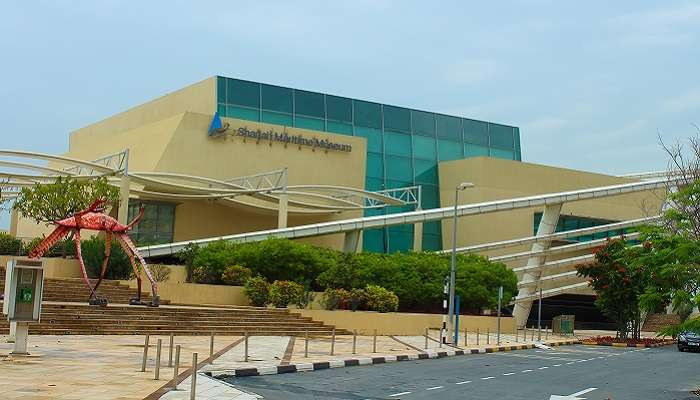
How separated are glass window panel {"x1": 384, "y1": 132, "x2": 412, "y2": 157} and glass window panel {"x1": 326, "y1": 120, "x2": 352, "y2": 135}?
3.39 metres

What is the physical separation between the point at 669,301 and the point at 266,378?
1018cm

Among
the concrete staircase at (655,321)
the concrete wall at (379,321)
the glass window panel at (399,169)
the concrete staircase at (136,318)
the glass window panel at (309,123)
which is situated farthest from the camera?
the concrete staircase at (655,321)

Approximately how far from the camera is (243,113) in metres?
54.1

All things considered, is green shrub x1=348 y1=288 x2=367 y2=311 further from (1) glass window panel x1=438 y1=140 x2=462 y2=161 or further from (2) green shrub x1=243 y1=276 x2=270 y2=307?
(1) glass window panel x1=438 y1=140 x2=462 y2=161

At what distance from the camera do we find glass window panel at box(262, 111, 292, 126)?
55156 mm

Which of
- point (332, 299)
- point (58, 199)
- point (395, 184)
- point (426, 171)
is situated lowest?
point (332, 299)

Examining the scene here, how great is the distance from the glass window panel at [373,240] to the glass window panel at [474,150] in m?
11.6

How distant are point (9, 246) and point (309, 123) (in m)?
22.7

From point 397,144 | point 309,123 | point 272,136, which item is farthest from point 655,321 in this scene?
point 272,136

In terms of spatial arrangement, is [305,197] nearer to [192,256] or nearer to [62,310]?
[192,256]

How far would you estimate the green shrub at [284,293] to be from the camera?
37062mm

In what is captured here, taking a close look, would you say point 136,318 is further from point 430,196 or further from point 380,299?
point 430,196

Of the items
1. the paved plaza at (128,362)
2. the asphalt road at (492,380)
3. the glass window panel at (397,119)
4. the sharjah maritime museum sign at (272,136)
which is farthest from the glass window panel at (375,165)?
the asphalt road at (492,380)

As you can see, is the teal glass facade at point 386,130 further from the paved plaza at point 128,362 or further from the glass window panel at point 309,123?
the paved plaza at point 128,362
